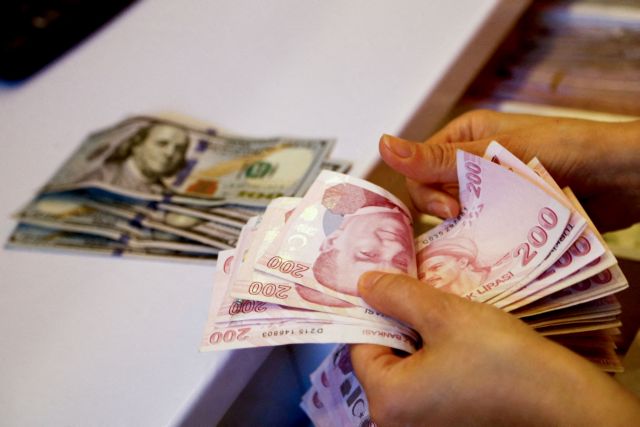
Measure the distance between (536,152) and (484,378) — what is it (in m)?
0.36

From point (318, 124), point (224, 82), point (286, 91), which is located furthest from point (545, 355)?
point (224, 82)

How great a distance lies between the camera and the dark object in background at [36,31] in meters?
1.26

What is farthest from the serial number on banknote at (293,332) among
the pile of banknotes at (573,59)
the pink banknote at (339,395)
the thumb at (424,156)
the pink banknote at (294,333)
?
the pile of banknotes at (573,59)

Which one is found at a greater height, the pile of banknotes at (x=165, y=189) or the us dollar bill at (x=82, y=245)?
the pile of banknotes at (x=165, y=189)

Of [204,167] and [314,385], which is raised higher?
[204,167]

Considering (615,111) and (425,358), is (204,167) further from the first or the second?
(615,111)

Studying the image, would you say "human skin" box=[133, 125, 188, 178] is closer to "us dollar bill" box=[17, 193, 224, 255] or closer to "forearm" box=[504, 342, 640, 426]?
"us dollar bill" box=[17, 193, 224, 255]

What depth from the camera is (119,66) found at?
51.2 inches

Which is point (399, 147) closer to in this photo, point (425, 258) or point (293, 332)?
point (425, 258)

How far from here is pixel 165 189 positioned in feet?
3.09

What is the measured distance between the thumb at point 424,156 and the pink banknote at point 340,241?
64 mm

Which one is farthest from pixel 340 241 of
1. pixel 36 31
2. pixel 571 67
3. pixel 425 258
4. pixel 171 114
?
pixel 36 31

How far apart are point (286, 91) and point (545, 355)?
68cm

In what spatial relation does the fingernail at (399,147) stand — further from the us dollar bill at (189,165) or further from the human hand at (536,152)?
the us dollar bill at (189,165)
